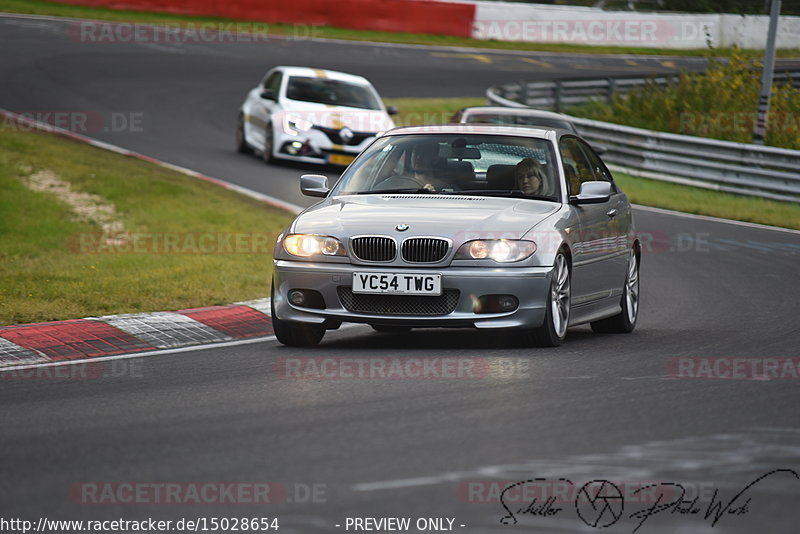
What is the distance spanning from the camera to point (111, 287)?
11.5 meters

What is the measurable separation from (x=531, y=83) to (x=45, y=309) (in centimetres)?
2550

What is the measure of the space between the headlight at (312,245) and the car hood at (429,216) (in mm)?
41

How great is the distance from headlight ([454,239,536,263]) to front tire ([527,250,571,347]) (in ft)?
0.84

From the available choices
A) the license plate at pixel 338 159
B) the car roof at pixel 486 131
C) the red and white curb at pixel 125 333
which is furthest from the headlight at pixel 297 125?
the car roof at pixel 486 131

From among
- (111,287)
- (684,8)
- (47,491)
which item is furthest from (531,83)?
(47,491)

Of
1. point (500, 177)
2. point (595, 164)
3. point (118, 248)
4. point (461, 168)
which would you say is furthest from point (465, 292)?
point (118, 248)

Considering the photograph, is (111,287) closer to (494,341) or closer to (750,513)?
(494,341)

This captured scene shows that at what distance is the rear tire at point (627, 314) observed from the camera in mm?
10509

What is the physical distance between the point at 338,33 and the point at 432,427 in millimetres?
38814
